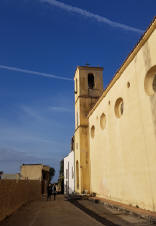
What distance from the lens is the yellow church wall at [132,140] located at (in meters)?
8.88

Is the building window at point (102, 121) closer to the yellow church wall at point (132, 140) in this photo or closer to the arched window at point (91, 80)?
the yellow church wall at point (132, 140)

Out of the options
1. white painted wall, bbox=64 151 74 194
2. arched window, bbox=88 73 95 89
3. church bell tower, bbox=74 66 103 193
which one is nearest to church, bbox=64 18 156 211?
church bell tower, bbox=74 66 103 193

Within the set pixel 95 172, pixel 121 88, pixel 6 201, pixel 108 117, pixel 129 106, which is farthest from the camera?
pixel 95 172

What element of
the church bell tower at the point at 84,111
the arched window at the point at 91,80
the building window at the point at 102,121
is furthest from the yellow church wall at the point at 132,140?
the arched window at the point at 91,80

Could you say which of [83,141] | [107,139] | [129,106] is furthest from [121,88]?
[83,141]

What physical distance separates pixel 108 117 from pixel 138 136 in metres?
4.58

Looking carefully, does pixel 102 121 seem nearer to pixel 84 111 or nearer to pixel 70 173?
pixel 84 111

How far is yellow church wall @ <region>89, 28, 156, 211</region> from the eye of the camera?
350 inches

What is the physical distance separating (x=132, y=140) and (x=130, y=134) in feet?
1.18

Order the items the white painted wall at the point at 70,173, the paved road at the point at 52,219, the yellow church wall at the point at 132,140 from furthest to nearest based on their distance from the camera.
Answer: the white painted wall at the point at 70,173
the yellow church wall at the point at 132,140
the paved road at the point at 52,219

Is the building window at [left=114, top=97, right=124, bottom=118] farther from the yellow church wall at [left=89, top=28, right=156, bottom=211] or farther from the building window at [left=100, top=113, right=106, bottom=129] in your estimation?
the building window at [left=100, top=113, right=106, bottom=129]

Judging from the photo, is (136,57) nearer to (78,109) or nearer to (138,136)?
(138,136)

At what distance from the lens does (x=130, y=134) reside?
425 inches

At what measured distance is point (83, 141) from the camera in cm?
2070
